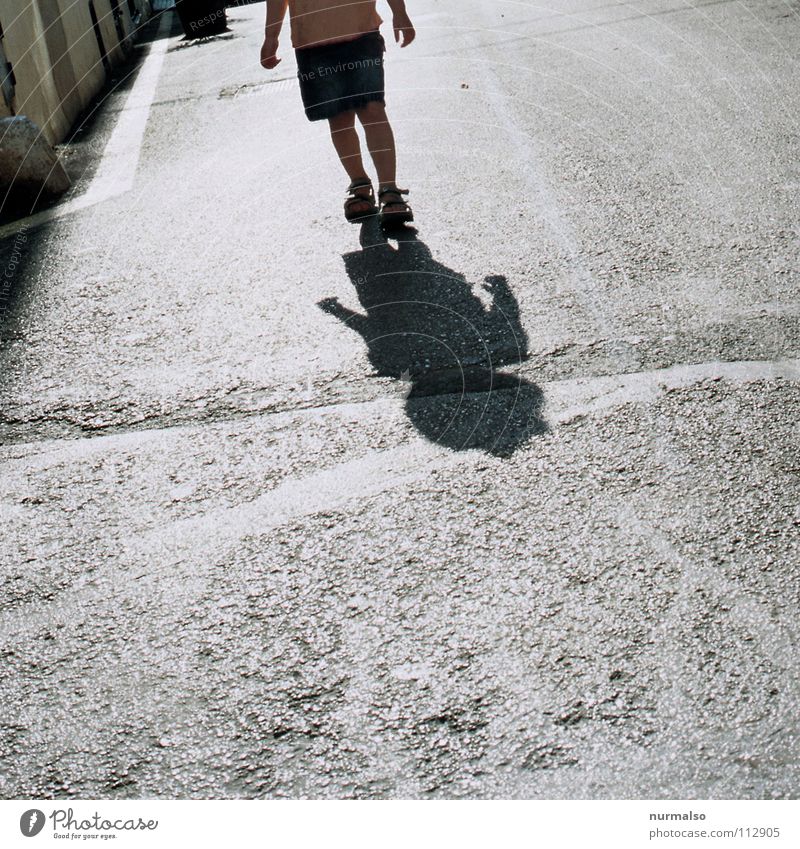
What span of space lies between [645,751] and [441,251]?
9.67 feet

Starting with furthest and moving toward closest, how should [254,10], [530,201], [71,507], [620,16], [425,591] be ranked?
[254,10] → [620,16] → [530,201] → [71,507] → [425,591]

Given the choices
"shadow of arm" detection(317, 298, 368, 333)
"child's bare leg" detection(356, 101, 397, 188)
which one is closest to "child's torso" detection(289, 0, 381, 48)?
"child's bare leg" detection(356, 101, 397, 188)

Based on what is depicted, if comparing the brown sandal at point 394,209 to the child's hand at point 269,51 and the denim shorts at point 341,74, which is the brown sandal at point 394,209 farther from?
the child's hand at point 269,51

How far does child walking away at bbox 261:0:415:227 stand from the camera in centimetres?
462

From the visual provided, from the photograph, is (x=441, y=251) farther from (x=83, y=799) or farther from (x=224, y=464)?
(x=83, y=799)

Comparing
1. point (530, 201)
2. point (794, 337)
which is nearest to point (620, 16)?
point (530, 201)

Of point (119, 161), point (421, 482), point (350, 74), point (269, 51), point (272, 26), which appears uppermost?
point (272, 26)

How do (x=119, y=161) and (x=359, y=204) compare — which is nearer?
(x=359, y=204)

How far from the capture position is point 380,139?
201 inches

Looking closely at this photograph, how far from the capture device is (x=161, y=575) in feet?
9.11

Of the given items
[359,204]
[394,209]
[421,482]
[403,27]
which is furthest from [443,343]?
[403,27]

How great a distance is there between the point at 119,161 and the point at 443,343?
420 centimetres

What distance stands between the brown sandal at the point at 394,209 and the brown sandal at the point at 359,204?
0.40 ft

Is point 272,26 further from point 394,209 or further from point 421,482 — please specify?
point 421,482
